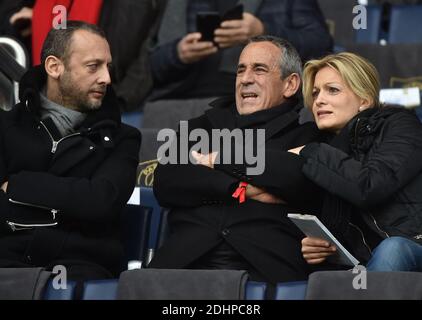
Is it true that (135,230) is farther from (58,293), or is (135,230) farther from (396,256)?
(396,256)

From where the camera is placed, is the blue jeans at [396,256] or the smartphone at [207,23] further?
the smartphone at [207,23]

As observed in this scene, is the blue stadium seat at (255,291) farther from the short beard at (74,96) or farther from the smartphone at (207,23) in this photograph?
the smartphone at (207,23)

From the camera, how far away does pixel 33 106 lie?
459 cm

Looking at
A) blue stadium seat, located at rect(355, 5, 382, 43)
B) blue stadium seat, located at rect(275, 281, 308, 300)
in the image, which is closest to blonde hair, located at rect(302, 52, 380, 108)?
blue stadium seat, located at rect(275, 281, 308, 300)

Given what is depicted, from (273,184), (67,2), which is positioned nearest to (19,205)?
Result: (273,184)

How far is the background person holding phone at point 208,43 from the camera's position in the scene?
227 inches

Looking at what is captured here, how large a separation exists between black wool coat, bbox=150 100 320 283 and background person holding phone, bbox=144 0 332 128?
1.30m

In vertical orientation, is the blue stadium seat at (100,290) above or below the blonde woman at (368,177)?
below

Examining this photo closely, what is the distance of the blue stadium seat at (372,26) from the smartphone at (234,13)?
1467 mm

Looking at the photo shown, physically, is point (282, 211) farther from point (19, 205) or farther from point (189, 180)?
point (19, 205)

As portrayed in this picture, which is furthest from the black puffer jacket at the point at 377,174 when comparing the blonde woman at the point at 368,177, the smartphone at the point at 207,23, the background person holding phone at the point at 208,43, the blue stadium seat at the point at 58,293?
the smartphone at the point at 207,23

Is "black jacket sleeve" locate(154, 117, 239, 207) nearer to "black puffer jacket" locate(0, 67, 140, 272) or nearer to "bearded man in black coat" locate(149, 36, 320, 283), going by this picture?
"bearded man in black coat" locate(149, 36, 320, 283)

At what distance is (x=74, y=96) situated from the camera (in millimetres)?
4672

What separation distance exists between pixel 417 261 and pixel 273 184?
597 mm
